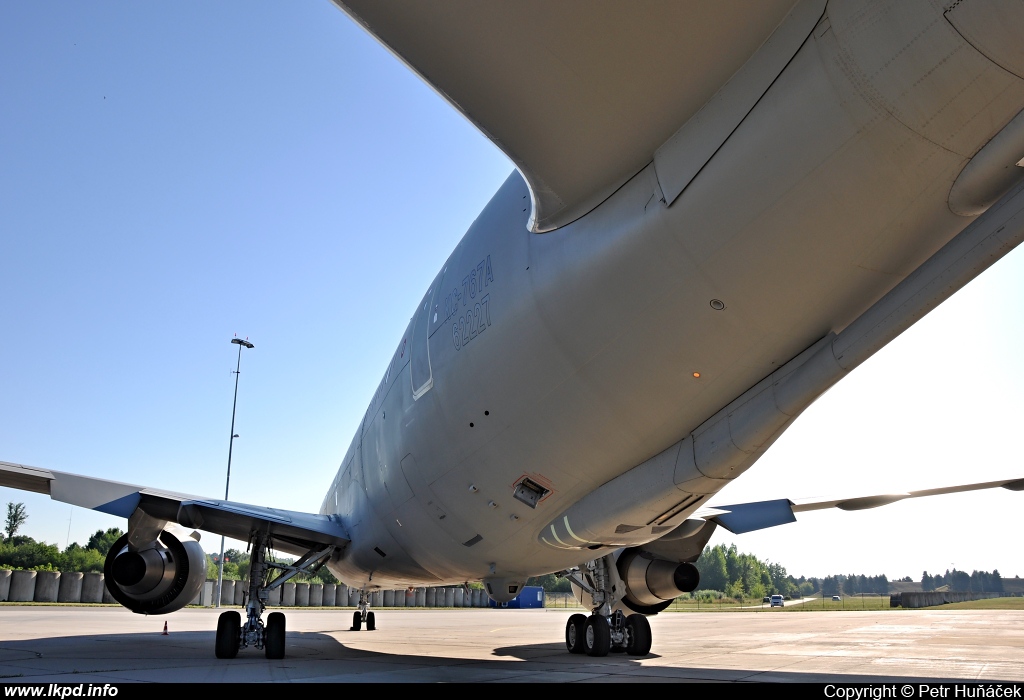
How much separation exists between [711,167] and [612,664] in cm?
687

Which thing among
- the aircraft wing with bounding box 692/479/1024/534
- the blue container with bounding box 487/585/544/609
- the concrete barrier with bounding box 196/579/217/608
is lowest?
the blue container with bounding box 487/585/544/609

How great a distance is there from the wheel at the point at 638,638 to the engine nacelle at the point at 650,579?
43cm

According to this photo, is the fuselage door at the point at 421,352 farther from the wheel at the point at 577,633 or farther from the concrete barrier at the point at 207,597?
the concrete barrier at the point at 207,597

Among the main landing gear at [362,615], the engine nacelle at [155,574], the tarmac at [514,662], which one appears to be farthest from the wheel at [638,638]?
the main landing gear at [362,615]

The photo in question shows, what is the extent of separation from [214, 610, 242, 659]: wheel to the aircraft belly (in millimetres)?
4643

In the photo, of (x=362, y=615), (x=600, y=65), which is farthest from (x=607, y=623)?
(x=362, y=615)

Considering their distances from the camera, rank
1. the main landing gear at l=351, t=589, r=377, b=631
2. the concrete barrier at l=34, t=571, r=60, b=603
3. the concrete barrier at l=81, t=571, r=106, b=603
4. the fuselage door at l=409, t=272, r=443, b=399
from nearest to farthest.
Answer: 1. the fuselage door at l=409, t=272, r=443, b=399
2. the main landing gear at l=351, t=589, r=377, b=631
3. the concrete barrier at l=34, t=571, r=60, b=603
4. the concrete barrier at l=81, t=571, r=106, b=603

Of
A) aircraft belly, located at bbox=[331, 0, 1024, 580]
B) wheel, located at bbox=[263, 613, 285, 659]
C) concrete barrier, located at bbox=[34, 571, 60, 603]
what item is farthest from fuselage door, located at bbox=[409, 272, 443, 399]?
concrete barrier, located at bbox=[34, 571, 60, 603]

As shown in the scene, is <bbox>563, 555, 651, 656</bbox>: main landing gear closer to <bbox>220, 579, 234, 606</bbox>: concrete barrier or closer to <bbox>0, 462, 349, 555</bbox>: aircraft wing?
<bbox>0, 462, 349, 555</bbox>: aircraft wing

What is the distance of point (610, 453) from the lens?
21.3 ft

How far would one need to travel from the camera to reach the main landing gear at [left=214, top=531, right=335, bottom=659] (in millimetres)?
10414

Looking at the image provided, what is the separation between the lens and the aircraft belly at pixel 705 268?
3.85 meters

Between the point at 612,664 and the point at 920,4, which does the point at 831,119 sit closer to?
the point at 920,4

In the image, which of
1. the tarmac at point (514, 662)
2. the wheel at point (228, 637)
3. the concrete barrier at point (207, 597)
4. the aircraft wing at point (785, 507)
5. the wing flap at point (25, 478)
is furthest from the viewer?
the concrete barrier at point (207, 597)
